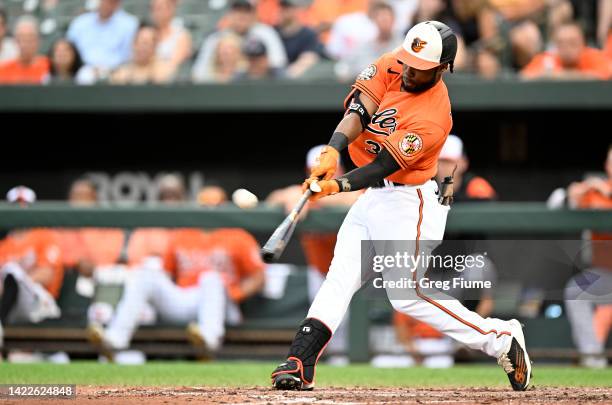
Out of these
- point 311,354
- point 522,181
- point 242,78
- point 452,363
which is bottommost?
point 452,363

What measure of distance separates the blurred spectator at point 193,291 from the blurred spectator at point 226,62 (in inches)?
95.1

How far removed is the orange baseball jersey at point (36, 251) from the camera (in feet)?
24.8

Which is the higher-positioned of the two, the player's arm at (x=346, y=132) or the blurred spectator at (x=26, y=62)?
the blurred spectator at (x=26, y=62)

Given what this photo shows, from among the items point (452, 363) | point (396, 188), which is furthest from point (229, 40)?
point (396, 188)

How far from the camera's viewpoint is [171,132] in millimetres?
10367

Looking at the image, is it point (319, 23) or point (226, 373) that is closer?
point (226, 373)

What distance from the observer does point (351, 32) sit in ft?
32.2

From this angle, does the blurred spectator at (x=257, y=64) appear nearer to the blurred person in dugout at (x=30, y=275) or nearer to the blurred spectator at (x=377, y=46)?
the blurred spectator at (x=377, y=46)

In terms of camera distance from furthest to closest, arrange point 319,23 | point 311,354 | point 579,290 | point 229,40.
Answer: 1. point 319,23
2. point 229,40
3. point 579,290
4. point 311,354

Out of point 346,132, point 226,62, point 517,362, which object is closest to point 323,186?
point 346,132

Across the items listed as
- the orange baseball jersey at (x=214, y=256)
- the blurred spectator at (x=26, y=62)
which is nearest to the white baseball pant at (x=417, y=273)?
the orange baseball jersey at (x=214, y=256)

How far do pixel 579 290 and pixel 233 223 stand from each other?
244 centimetres

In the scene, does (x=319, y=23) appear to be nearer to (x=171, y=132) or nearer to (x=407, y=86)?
(x=171, y=132)

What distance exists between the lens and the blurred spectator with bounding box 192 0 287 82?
9656 mm
